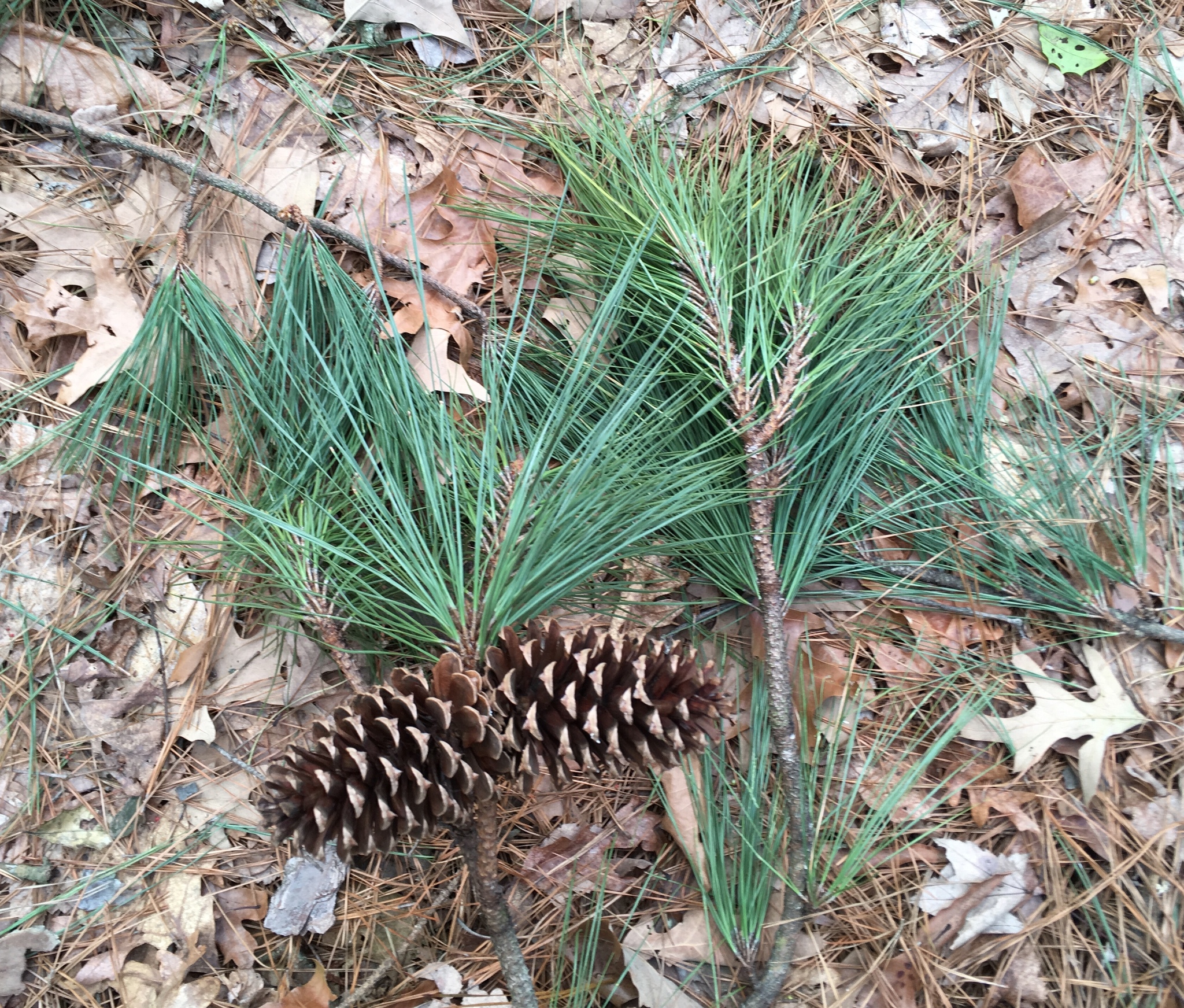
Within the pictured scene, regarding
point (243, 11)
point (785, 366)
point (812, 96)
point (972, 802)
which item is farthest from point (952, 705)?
point (243, 11)

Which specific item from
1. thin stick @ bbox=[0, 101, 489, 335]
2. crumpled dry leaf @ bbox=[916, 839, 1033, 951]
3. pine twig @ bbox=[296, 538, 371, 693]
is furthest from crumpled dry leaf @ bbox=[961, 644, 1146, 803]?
thin stick @ bbox=[0, 101, 489, 335]

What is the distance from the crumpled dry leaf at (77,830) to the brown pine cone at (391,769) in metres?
0.66

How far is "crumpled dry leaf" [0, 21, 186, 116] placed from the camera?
4.86 ft

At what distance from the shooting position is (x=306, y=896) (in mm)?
1353

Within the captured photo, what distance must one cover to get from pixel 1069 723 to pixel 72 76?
7.29ft

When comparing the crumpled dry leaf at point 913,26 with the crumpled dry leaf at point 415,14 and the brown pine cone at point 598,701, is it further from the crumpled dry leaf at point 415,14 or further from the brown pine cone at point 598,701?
the brown pine cone at point 598,701

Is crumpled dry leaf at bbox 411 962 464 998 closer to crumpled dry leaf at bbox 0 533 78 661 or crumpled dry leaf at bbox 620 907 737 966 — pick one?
crumpled dry leaf at bbox 620 907 737 966

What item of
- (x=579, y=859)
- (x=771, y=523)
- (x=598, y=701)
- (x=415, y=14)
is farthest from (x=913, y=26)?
(x=579, y=859)

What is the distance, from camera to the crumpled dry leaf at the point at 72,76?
Answer: 1480mm

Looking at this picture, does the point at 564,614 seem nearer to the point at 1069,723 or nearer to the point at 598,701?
the point at 598,701

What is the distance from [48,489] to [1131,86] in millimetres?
2294

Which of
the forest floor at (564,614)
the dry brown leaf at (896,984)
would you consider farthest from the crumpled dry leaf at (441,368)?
the dry brown leaf at (896,984)

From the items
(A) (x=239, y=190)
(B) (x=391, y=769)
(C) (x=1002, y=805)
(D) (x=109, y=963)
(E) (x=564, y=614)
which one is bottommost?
(D) (x=109, y=963)

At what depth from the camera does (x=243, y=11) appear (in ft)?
5.04
